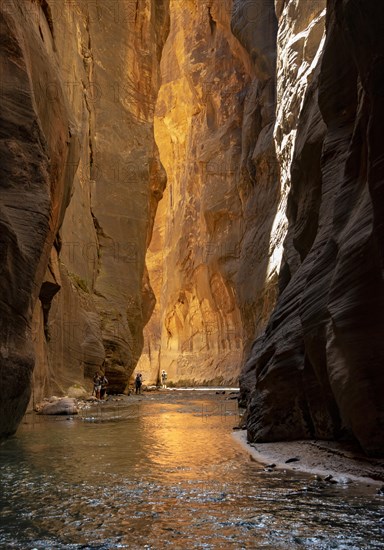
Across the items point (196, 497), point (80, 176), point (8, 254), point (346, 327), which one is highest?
point (80, 176)

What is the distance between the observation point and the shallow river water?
3756 millimetres

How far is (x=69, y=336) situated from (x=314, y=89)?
493 inches

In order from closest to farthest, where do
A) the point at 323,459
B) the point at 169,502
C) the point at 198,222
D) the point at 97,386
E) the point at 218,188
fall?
the point at 169,502 < the point at 323,459 < the point at 97,386 < the point at 218,188 < the point at 198,222

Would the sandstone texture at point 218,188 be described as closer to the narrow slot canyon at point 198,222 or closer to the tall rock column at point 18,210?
the narrow slot canyon at point 198,222

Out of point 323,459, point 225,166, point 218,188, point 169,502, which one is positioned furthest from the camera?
point 218,188

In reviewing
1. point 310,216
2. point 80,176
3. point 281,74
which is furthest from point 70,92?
point 310,216

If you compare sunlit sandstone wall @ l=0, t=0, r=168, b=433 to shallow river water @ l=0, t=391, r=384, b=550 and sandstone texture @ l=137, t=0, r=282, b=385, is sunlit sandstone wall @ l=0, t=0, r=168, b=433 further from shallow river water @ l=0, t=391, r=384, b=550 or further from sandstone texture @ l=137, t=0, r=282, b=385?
sandstone texture @ l=137, t=0, r=282, b=385

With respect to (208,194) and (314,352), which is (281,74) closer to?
(208,194)

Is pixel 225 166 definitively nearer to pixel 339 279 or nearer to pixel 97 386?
pixel 97 386

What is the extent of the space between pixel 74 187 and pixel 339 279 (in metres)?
20.7

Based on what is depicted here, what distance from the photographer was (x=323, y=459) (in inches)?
264

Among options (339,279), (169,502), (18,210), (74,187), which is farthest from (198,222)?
(169,502)

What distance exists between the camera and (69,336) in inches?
820

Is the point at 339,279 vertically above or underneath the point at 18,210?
underneath
